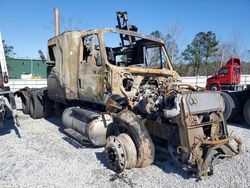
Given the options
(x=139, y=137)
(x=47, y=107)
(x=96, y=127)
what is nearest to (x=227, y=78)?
(x=47, y=107)

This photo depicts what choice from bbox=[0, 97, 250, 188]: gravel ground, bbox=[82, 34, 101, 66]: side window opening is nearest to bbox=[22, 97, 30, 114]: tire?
bbox=[0, 97, 250, 188]: gravel ground

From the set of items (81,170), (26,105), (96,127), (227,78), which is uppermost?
(227,78)

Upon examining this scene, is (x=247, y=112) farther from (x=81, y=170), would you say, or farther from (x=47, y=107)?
(x=47, y=107)

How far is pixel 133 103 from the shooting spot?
4.95 metres

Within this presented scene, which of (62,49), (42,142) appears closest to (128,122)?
(42,142)

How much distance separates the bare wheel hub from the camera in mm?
4180

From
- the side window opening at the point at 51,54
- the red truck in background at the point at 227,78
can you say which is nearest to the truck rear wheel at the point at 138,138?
the side window opening at the point at 51,54

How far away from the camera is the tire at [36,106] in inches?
350

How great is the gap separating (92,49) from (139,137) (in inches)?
101

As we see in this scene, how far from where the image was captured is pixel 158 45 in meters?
6.90

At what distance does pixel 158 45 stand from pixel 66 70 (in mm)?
2387

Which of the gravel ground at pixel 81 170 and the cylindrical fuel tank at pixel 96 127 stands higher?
the cylindrical fuel tank at pixel 96 127

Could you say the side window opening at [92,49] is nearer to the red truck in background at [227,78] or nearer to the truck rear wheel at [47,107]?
the truck rear wheel at [47,107]

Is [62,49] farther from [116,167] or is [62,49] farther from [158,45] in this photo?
[116,167]
